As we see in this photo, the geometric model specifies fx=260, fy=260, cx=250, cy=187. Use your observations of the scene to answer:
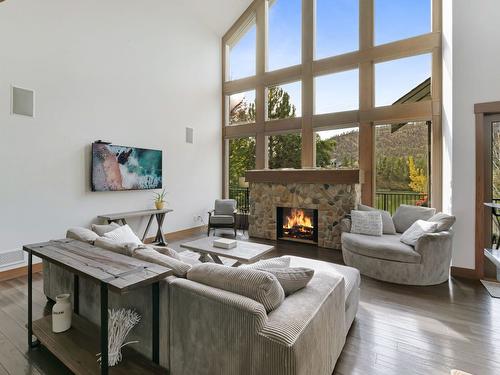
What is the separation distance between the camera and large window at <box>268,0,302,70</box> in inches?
246

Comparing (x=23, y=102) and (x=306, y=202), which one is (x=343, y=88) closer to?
(x=306, y=202)

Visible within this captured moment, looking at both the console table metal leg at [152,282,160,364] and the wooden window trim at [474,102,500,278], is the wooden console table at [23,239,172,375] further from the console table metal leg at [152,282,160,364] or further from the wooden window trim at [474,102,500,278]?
the wooden window trim at [474,102,500,278]

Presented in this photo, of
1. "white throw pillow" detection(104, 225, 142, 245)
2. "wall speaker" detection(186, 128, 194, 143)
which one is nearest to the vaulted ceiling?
"wall speaker" detection(186, 128, 194, 143)

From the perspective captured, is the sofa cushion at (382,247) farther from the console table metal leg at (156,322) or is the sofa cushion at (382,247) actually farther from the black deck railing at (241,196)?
the black deck railing at (241,196)

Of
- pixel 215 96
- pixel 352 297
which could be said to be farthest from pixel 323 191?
pixel 215 96

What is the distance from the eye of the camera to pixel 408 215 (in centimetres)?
435

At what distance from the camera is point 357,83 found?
18.1ft

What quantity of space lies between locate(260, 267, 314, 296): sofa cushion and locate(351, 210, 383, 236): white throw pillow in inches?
112

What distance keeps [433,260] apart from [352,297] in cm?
168

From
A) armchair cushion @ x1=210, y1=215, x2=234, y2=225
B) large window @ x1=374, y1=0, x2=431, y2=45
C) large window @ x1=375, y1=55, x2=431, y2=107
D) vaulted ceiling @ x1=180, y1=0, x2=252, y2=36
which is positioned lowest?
armchair cushion @ x1=210, y1=215, x2=234, y2=225

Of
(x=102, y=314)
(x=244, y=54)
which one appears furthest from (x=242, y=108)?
(x=102, y=314)

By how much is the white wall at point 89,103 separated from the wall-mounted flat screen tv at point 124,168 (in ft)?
0.50

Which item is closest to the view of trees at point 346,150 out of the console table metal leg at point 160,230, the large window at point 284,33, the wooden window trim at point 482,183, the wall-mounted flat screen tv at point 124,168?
the large window at point 284,33

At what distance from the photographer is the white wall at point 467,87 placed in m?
3.39
